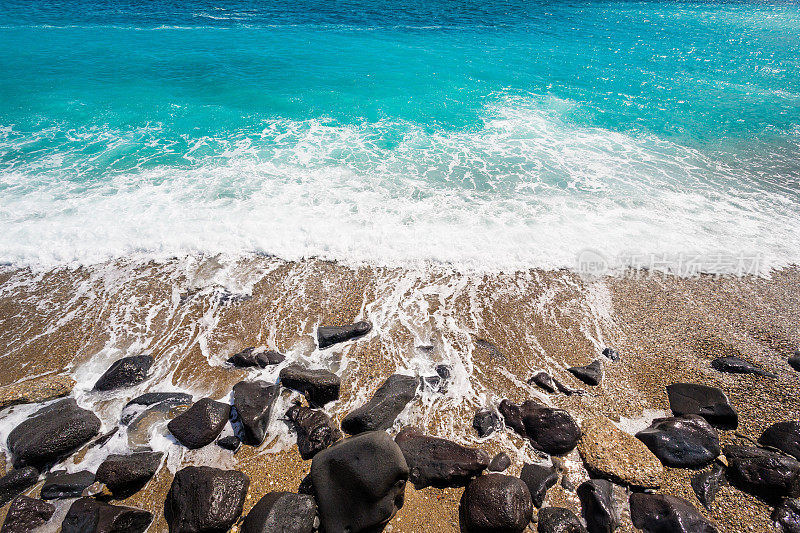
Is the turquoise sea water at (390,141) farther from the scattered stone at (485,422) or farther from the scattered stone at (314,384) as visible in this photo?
the scattered stone at (485,422)

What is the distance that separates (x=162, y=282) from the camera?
24.7 feet

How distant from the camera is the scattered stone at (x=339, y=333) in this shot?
6230 mm

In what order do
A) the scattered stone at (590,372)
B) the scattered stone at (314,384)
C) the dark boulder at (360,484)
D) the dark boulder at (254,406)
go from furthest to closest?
the scattered stone at (590,372) → the scattered stone at (314,384) → the dark boulder at (254,406) → the dark boulder at (360,484)

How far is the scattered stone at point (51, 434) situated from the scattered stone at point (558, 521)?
576 centimetres

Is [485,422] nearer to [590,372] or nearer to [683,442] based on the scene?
[590,372]

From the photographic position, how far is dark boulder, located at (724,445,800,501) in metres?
4.14

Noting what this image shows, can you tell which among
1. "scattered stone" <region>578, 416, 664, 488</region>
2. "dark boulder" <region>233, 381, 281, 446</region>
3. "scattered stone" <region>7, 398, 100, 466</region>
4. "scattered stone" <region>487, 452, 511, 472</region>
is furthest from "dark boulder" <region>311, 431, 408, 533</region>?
"scattered stone" <region>7, 398, 100, 466</region>

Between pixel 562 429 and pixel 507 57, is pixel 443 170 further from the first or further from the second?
pixel 507 57

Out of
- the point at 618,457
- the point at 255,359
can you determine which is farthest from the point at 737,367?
the point at 255,359

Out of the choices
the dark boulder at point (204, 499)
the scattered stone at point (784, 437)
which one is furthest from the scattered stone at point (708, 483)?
the dark boulder at point (204, 499)

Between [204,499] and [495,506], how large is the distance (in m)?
3.18

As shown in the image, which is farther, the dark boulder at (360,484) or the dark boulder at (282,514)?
the dark boulder at (360,484)

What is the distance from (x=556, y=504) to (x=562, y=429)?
919 millimetres

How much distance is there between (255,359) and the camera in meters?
5.86
